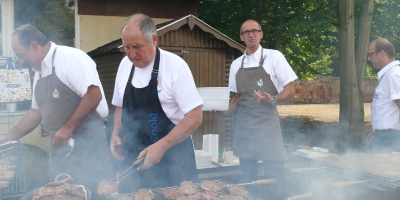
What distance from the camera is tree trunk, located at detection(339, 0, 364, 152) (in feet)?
25.5

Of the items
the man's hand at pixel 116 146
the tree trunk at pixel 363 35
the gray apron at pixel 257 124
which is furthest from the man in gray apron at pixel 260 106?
the tree trunk at pixel 363 35

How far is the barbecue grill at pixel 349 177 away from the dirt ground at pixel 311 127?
6.07 metres

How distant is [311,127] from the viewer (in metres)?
14.1

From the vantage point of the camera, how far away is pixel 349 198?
2.85 m

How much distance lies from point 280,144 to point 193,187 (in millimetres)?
1594

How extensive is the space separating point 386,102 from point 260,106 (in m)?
1.46

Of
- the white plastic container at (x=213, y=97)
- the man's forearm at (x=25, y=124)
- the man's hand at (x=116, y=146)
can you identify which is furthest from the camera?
the white plastic container at (x=213, y=97)

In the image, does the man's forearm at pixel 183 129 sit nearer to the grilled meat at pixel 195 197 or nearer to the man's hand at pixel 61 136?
the grilled meat at pixel 195 197

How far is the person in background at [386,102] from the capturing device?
12.6 feet

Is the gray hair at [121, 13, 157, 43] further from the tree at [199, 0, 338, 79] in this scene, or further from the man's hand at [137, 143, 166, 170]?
the tree at [199, 0, 338, 79]

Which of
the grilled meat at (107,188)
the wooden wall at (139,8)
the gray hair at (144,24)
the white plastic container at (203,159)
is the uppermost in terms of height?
the wooden wall at (139,8)

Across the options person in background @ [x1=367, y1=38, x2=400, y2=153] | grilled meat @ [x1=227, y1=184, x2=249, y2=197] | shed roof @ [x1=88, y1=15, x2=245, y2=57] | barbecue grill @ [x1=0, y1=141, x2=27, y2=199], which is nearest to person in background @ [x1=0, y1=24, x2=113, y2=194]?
barbecue grill @ [x1=0, y1=141, x2=27, y2=199]

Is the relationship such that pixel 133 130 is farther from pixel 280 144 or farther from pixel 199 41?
pixel 199 41

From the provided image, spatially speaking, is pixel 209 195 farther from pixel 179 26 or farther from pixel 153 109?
pixel 179 26
